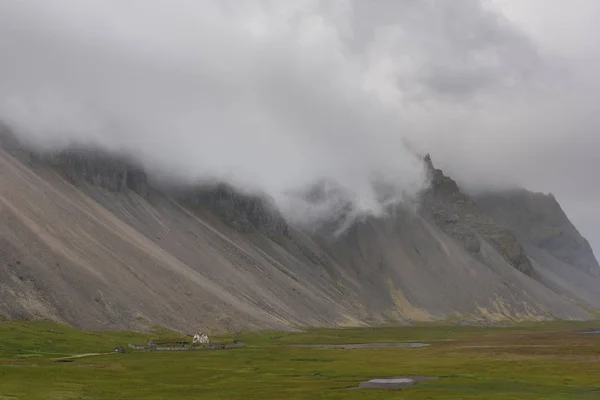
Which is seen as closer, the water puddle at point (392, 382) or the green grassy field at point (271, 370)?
the green grassy field at point (271, 370)

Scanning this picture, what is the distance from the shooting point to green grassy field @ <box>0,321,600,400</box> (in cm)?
7069

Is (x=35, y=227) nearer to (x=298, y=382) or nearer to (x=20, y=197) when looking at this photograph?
(x=20, y=197)

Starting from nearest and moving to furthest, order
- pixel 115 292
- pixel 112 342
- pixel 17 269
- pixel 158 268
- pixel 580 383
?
pixel 580 383, pixel 112 342, pixel 17 269, pixel 115 292, pixel 158 268

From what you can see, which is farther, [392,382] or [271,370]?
[271,370]

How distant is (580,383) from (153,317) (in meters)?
111

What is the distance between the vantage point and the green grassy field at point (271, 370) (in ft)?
232

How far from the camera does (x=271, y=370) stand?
99375 millimetres

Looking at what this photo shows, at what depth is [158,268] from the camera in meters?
192

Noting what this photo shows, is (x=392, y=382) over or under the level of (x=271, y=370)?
over

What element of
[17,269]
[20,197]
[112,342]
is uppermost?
[20,197]

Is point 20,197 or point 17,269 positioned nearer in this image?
point 17,269

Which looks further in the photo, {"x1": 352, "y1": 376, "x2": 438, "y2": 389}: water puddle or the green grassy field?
{"x1": 352, "y1": 376, "x2": 438, "y2": 389}: water puddle

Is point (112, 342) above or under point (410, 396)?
under

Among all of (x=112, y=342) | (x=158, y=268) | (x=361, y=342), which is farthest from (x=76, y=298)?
(x=361, y=342)
